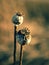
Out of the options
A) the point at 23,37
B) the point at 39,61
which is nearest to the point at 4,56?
the point at 39,61

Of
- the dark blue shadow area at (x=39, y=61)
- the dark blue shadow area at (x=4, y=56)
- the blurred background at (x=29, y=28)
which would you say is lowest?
the dark blue shadow area at (x=39, y=61)

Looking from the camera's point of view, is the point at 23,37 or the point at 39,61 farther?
the point at 39,61

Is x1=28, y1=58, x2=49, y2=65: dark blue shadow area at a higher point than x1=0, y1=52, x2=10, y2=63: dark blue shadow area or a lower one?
lower

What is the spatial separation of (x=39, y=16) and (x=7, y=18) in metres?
0.25

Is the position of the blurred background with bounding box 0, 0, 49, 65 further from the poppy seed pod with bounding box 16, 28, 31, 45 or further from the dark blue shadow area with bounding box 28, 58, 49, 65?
the poppy seed pod with bounding box 16, 28, 31, 45

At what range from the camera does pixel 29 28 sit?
1.77m

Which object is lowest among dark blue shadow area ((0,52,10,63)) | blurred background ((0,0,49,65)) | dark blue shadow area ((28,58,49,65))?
dark blue shadow area ((28,58,49,65))

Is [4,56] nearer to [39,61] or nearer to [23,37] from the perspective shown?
[39,61]

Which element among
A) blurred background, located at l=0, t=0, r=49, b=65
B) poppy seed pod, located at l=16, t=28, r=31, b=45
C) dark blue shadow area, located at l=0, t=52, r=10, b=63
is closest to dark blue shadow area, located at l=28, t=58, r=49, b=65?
blurred background, located at l=0, t=0, r=49, b=65

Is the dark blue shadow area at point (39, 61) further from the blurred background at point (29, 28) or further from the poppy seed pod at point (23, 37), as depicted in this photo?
the poppy seed pod at point (23, 37)

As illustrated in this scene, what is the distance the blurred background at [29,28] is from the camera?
5.64ft

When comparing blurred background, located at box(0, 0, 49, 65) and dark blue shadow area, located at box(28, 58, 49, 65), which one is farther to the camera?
dark blue shadow area, located at box(28, 58, 49, 65)

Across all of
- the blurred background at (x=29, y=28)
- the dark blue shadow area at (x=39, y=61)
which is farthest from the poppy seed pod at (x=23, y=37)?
the dark blue shadow area at (x=39, y=61)

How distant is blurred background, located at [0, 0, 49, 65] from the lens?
5.64 feet
